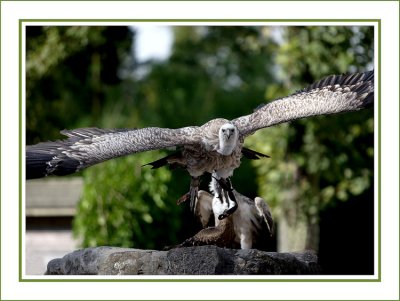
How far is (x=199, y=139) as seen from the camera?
959 cm

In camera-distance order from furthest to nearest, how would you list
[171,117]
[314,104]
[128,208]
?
[171,117]
[128,208]
[314,104]

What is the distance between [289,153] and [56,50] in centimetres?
680

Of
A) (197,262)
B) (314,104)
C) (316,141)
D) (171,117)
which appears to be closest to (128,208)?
(316,141)

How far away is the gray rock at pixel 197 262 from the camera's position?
8594 millimetres

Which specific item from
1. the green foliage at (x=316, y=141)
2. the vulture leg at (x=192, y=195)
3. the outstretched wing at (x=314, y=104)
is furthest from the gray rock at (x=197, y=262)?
the green foliage at (x=316, y=141)

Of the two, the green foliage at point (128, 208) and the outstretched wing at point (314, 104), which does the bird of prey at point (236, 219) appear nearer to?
the outstretched wing at point (314, 104)

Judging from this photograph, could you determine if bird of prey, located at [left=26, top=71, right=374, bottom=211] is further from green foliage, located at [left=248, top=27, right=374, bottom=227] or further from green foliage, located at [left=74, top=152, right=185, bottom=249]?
green foliage, located at [left=248, top=27, right=374, bottom=227]

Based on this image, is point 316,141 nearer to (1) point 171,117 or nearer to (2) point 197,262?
(1) point 171,117

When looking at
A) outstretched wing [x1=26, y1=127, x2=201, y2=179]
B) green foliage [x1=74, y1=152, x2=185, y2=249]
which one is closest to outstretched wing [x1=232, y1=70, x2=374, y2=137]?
outstretched wing [x1=26, y1=127, x2=201, y2=179]

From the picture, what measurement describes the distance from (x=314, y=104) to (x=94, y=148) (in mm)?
2516

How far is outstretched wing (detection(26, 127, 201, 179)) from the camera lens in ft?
30.2

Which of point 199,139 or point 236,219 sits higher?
point 199,139

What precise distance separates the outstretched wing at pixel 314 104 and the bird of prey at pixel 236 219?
79cm

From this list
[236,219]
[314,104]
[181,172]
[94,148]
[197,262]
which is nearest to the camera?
[197,262]
